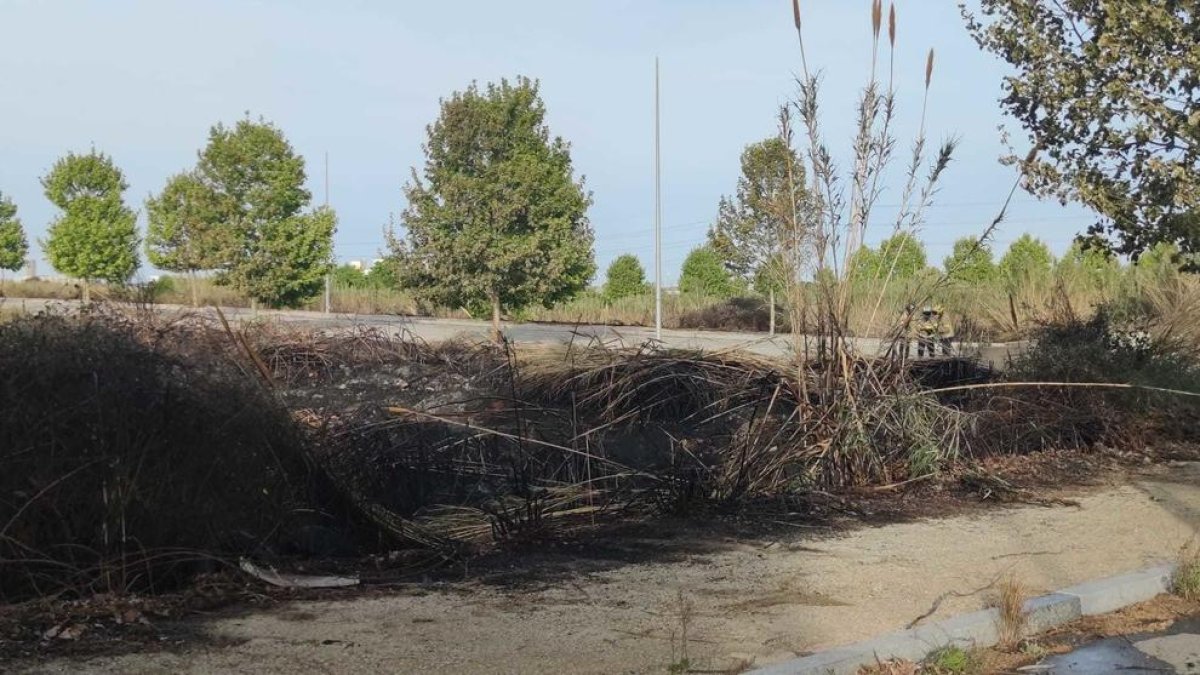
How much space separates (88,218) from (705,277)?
29922 millimetres

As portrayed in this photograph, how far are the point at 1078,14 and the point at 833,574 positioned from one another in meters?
7.79

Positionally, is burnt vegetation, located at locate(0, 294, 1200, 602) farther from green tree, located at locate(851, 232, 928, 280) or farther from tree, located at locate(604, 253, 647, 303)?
tree, located at locate(604, 253, 647, 303)

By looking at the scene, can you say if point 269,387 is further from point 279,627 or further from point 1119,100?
point 1119,100

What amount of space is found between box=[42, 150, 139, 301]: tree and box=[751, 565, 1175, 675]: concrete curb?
41.5 metres

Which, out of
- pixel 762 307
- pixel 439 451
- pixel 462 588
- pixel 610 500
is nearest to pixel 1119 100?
pixel 610 500

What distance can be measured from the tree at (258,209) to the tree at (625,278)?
2708 centimetres

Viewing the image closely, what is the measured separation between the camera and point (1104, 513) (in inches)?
362

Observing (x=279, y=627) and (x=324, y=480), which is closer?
(x=279, y=627)

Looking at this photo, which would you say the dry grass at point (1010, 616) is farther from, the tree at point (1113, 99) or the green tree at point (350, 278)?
the green tree at point (350, 278)

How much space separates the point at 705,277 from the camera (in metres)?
58.6

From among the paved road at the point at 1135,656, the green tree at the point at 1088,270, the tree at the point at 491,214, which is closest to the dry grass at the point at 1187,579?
the paved road at the point at 1135,656

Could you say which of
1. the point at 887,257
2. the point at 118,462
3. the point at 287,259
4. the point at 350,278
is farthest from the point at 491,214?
the point at 350,278

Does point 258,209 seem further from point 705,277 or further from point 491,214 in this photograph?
point 705,277

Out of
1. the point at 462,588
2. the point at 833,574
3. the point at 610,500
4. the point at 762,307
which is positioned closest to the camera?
the point at 462,588
